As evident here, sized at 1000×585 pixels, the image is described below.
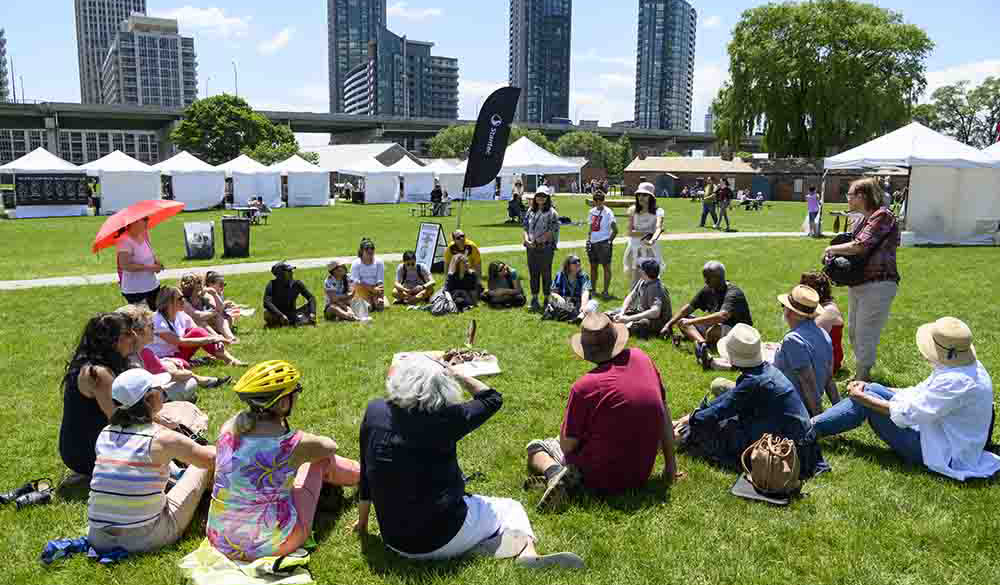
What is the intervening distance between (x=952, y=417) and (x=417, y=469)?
11.2 feet

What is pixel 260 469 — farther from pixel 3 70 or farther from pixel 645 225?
pixel 3 70

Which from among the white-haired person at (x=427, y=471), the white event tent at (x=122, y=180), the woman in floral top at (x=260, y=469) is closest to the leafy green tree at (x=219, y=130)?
the white event tent at (x=122, y=180)

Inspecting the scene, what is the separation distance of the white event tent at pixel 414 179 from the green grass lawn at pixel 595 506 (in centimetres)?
3311

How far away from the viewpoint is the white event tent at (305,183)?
132ft

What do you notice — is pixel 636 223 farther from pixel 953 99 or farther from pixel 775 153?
pixel 953 99

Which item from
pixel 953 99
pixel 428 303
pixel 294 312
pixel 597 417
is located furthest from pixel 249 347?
pixel 953 99

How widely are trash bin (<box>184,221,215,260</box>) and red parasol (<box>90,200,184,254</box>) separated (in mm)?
8813

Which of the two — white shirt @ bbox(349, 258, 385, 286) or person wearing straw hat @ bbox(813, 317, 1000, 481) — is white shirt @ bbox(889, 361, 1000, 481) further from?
white shirt @ bbox(349, 258, 385, 286)

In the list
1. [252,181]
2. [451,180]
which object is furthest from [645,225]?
[451,180]

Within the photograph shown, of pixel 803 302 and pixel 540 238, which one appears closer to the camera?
pixel 803 302

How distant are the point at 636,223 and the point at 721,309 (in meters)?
2.98

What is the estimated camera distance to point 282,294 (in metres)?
9.38

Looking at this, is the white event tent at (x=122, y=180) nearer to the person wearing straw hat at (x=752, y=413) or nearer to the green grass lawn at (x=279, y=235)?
the green grass lawn at (x=279, y=235)

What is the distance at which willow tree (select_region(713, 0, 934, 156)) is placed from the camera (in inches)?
1980
